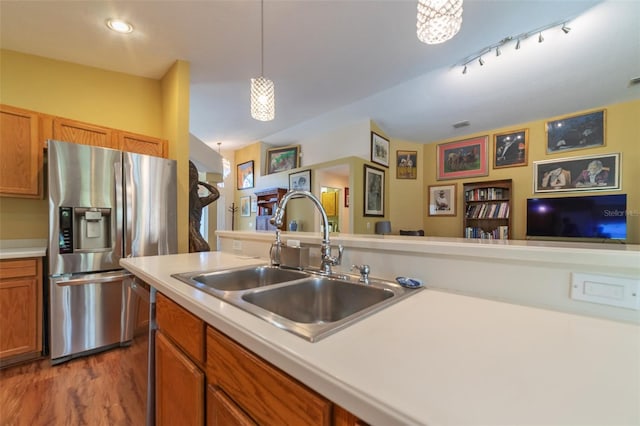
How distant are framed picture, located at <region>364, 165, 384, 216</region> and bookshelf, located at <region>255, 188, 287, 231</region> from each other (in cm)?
193

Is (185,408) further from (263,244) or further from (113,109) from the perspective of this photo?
(113,109)

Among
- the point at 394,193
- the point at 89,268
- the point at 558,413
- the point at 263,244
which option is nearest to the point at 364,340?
the point at 558,413

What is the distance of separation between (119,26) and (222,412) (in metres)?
2.99

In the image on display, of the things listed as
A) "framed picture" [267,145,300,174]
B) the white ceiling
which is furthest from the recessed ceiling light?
"framed picture" [267,145,300,174]

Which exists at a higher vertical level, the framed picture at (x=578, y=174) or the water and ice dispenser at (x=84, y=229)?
the framed picture at (x=578, y=174)

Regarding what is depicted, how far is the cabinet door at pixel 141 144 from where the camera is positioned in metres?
2.64

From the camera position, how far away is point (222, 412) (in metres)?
0.70

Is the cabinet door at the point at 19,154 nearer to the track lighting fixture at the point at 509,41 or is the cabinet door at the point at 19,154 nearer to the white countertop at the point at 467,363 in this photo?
the white countertop at the point at 467,363

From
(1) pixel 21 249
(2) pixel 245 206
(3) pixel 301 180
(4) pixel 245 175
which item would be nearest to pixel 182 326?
(1) pixel 21 249

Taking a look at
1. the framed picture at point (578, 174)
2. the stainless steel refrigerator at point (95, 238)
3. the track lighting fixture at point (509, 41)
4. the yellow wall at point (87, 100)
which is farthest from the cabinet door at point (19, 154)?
the framed picture at point (578, 174)

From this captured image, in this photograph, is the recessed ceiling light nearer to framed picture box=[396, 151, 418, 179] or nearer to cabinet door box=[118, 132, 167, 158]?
cabinet door box=[118, 132, 167, 158]

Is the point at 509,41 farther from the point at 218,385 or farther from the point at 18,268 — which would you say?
the point at 18,268

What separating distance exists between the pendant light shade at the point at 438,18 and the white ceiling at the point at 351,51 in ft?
3.04

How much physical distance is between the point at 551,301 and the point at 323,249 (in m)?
0.79
